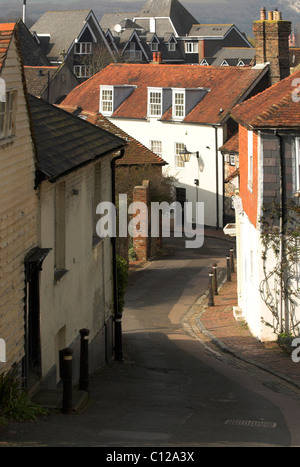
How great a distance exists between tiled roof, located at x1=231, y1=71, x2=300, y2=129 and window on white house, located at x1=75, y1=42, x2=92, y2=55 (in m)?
63.3

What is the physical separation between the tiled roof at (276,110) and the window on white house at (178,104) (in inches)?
1045

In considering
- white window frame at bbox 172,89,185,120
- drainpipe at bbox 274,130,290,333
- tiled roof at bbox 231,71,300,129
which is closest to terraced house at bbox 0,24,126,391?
tiled roof at bbox 231,71,300,129

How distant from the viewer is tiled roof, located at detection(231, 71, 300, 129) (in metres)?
20.0

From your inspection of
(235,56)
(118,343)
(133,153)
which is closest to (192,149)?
(133,153)

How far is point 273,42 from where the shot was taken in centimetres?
4188

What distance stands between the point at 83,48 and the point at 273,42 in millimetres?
44982

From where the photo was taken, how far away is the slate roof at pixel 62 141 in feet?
44.7

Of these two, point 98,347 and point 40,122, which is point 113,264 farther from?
point 40,122

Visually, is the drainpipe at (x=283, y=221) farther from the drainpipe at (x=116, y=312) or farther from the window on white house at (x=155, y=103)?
the window on white house at (x=155, y=103)

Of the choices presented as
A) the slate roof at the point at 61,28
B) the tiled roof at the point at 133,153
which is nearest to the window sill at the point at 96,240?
the tiled roof at the point at 133,153

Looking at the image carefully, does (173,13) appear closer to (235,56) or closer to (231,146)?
(235,56)
